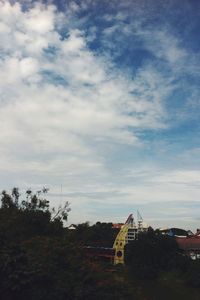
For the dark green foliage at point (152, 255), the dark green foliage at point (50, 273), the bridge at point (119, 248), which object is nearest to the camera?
the dark green foliage at point (50, 273)

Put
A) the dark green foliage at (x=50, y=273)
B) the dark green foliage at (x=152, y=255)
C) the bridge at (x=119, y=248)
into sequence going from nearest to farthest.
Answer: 1. the dark green foliage at (x=50, y=273)
2. the dark green foliage at (x=152, y=255)
3. the bridge at (x=119, y=248)

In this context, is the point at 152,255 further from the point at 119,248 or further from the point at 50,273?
the point at 50,273

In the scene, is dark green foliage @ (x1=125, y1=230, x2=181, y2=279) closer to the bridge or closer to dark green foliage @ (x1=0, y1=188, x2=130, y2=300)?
the bridge

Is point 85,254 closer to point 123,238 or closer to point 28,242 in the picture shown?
point 28,242

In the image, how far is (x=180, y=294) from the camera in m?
46.4

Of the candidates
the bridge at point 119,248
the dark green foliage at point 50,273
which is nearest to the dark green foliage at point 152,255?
the bridge at point 119,248

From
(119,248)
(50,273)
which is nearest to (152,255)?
(119,248)

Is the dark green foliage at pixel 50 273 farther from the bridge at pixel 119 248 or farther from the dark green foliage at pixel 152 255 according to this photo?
the bridge at pixel 119 248

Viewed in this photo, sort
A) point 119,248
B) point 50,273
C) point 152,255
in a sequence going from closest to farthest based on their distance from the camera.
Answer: point 50,273 < point 152,255 < point 119,248

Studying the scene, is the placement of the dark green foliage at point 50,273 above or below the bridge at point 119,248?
below

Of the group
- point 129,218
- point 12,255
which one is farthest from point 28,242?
point 129,218

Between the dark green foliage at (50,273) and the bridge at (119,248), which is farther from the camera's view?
the bridge at (119,248)

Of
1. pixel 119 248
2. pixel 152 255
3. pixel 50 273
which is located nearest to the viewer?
pixel 50 273

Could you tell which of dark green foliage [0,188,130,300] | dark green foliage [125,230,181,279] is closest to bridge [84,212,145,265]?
dark green foliage [125,230,181,279]
